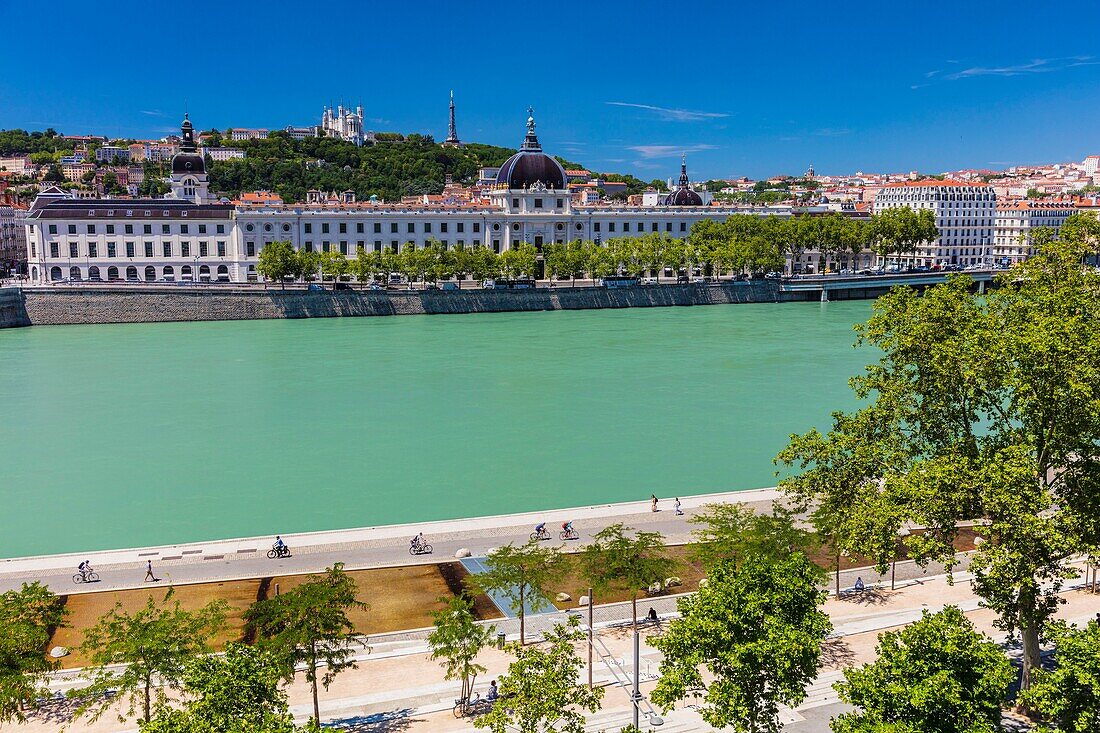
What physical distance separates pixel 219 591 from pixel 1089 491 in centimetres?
1241

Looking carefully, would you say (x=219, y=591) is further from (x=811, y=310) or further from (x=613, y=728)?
(x=811, y=310)

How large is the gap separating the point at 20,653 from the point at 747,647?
781 centimetres

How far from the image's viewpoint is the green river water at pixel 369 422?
21172 millimetres

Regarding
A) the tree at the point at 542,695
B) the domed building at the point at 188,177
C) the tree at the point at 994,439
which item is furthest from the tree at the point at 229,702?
the domed building at the point at 188,177

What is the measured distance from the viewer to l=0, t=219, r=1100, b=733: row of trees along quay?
8859 millimetres

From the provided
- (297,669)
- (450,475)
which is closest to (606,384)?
(450,475)

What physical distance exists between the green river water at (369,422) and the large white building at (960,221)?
52011mm

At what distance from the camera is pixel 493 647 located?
12797mm

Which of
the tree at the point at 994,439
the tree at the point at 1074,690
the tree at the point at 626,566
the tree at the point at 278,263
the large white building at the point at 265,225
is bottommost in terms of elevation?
the tree at the point at 626,566

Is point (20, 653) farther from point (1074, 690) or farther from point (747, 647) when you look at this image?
point (1074, 690)

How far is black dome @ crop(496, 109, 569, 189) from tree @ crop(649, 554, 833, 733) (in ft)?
213

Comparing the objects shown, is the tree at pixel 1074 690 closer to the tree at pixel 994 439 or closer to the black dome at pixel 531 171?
the tree at pixel 994 439

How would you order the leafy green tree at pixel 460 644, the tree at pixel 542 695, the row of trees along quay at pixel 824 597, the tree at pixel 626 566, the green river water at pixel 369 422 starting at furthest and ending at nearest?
1. the green river water at pixel 369 422
2. the tree at pixel 626 566
3. the leafy green tree at pixel 460 644
4. the tree at pixel 542 695
5. the row of trees along quay at pixel 824 597

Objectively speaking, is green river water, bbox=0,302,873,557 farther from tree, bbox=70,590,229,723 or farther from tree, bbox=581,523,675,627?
tree, bbox=70,590,229,723
